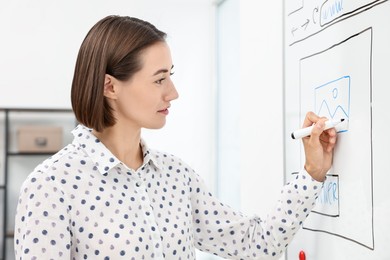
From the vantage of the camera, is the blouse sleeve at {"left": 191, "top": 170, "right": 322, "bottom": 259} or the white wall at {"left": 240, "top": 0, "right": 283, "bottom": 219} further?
the white wall at {"left": 240, "top": 0, "right": 283, "bottom": 219}

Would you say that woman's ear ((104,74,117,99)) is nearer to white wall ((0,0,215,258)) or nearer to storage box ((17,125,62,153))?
white wall ((0,0,215,258))

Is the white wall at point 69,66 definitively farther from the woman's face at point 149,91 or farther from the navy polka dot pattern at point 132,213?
the woman's face at point 149,91

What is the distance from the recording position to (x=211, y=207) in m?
1.35

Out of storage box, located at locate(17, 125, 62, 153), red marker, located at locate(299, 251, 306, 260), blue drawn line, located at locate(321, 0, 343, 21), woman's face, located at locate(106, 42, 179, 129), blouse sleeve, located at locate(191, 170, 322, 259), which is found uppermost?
blue drawn line, located at locate(321, 0, 343, 21)

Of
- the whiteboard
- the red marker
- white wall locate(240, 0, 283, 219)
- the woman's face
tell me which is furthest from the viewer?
white wall locate(240, 0, 283, 219)

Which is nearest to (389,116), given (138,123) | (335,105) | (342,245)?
(335,105)

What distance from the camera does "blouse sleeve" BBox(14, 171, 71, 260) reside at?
104cm

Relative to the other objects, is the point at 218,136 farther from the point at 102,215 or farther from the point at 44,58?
the point at 102,215

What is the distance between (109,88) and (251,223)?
470mm

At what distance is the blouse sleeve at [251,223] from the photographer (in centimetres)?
119

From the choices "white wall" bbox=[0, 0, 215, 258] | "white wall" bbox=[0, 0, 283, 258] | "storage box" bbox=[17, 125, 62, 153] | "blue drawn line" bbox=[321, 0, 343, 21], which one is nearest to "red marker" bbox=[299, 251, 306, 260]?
"blue drawn line" bbox=[321, 0, 343, 21]

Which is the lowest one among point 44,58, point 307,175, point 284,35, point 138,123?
point 307,175

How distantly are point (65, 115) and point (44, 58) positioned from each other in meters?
0.41

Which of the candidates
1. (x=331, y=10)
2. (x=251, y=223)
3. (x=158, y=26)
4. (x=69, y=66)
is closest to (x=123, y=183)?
Answer: (x=251, y=223)
